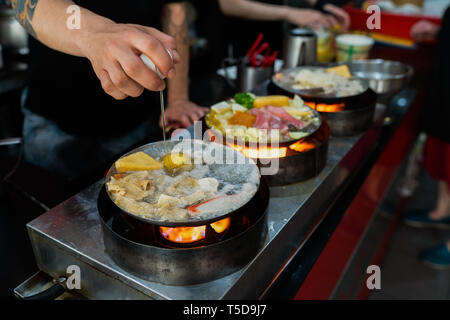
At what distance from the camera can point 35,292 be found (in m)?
1.32

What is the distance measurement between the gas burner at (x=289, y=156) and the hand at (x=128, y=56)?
44 centimetres

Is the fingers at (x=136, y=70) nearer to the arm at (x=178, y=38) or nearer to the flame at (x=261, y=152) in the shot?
the flame at (x=261, y=152)

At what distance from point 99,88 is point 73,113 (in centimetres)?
20

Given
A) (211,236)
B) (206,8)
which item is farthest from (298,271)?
(206,8)

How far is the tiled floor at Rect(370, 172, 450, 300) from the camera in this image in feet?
10.1

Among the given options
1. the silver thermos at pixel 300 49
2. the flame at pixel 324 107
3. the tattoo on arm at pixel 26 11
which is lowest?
the flame at pixel 324 107

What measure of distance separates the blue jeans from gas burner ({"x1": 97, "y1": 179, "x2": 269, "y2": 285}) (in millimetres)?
1170

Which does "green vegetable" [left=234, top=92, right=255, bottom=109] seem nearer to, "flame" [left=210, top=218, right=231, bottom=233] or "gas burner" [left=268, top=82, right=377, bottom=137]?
"gas burner" [left=268, top=82, right=377, bottom=137]

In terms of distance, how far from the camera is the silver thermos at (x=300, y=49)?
8.70 ft

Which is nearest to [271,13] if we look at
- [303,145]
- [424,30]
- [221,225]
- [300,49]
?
[300,49]

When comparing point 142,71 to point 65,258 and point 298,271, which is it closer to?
point 65,258

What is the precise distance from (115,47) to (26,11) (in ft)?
2.14

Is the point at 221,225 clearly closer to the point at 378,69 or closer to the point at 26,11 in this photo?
the point at 26,11

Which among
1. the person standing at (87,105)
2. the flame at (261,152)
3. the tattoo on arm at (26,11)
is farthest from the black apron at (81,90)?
the flame at (261,152)
